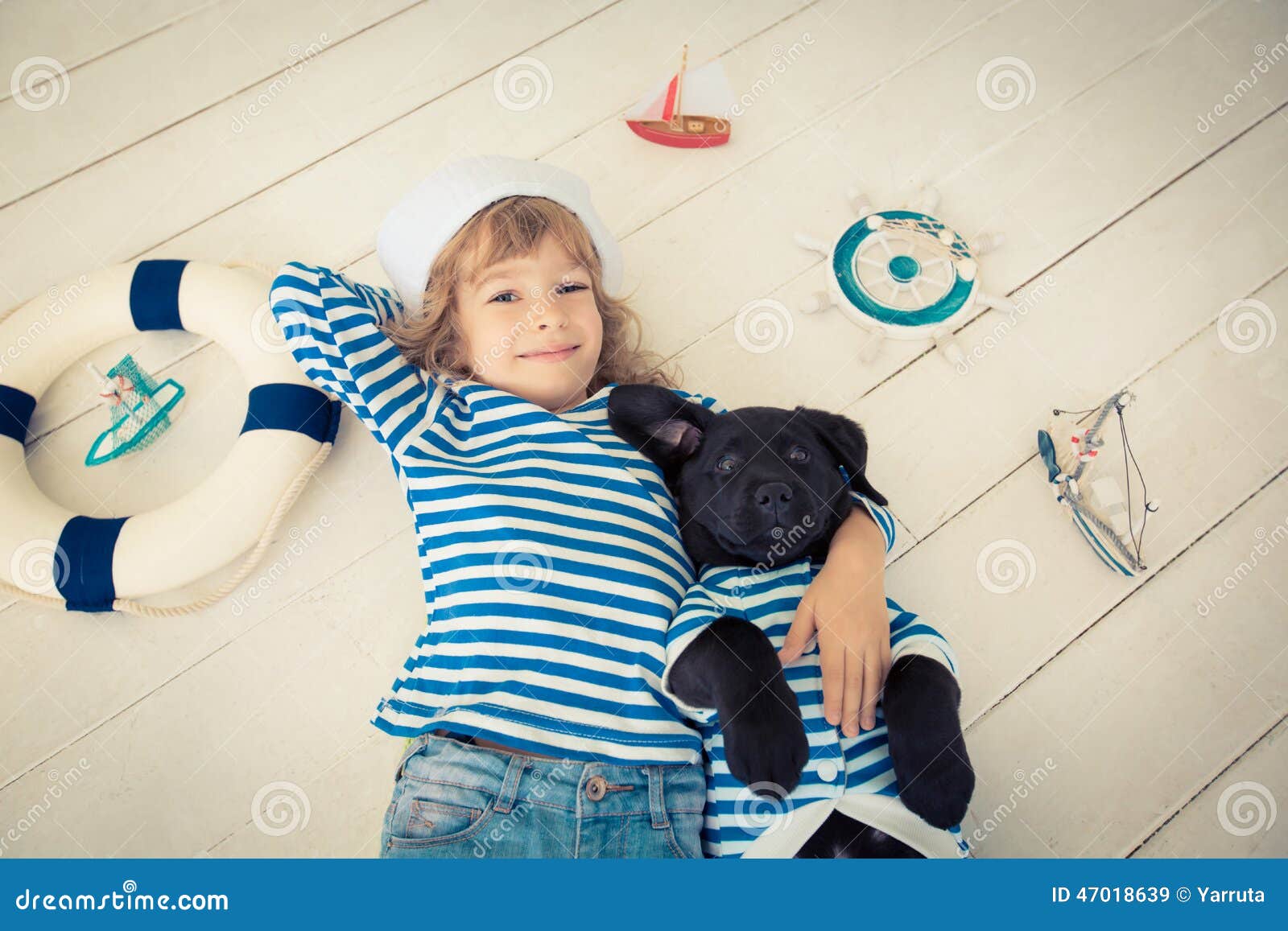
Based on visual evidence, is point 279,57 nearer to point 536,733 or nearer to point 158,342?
point 158,342

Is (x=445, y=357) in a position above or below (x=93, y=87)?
above

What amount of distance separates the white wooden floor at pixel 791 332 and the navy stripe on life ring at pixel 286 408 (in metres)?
0.13

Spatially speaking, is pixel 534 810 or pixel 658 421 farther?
pixel 658 421

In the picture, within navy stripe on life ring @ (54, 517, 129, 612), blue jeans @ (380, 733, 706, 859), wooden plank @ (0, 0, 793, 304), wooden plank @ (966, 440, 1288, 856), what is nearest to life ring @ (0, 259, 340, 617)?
navy stripe on life ring @ (54, 517, 129, 612)

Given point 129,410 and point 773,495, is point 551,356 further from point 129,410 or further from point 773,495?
point 129,410

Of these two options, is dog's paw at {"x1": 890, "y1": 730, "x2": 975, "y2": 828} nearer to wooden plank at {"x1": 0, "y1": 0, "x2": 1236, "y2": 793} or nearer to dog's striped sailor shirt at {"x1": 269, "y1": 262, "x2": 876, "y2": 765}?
dog's striped sailor shirt at {"x1": 269, "y1": 262, "x2": 876, "y2": 765}

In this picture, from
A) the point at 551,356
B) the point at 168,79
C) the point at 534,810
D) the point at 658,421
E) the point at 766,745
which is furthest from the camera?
the point at 168,79

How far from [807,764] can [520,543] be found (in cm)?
45

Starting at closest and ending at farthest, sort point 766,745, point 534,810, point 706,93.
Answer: point 766,745 < point 534,810 < point 706,93

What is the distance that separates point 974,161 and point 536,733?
1390mm

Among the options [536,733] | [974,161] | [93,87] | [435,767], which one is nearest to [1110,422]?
[974,161]

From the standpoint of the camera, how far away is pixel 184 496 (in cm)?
130

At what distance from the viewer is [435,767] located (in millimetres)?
1016

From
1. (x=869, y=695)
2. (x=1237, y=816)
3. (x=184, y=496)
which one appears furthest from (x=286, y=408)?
(x=1237, y=816)
